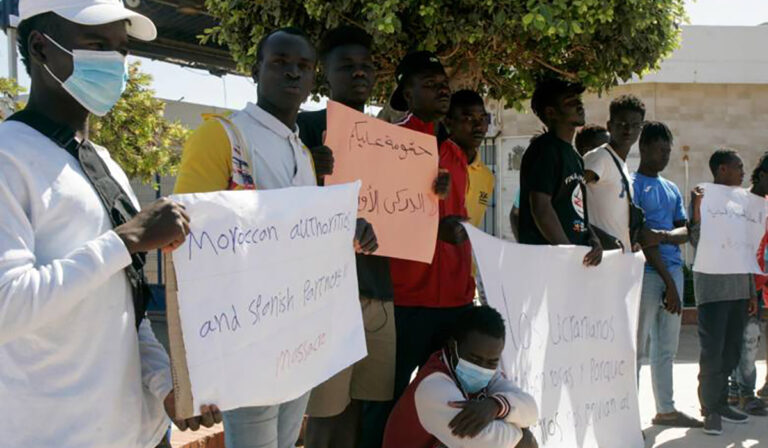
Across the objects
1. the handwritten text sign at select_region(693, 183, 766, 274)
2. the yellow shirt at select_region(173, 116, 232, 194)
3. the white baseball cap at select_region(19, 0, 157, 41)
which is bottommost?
the handwritten text sign at select_region(693, 183, 766, 274)

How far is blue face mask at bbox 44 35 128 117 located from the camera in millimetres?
1924

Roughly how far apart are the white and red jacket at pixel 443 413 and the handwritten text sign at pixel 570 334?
0.20 metres

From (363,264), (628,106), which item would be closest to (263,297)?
(363,264)

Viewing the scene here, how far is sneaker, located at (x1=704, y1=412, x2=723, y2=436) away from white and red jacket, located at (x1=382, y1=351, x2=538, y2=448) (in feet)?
9.07

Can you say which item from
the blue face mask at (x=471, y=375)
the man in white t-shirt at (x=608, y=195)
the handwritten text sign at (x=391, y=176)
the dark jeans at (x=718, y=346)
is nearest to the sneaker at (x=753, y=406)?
the dark jeans at (x=718, y=346)

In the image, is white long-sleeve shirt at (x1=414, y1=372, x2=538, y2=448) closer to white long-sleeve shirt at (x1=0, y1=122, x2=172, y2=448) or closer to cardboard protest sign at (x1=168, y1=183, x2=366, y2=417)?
cardboard protest sign at (x1=168, y1=183, x2=366, y2=417)

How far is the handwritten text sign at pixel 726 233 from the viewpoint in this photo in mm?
5988

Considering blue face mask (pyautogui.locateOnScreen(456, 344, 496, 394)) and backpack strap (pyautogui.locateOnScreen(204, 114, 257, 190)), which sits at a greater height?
backpack strap (pyautogui.locateOnScreen(204, 114, 257, 190))

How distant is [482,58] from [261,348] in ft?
8.46

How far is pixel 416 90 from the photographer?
3799mm

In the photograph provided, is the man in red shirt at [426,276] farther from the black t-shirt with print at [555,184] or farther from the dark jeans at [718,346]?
the dark jeans at [718,346]

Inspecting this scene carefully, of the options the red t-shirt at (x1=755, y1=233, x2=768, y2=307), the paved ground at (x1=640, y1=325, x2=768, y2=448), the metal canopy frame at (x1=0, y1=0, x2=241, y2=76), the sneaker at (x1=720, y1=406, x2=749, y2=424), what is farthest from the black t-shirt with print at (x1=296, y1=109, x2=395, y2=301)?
the metal canopy frame at (x1=0, y1=0, x2=241, y2=76)

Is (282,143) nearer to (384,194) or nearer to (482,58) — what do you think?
(384,194)

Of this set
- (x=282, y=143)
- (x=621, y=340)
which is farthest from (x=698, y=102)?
(x=282, y=143)
